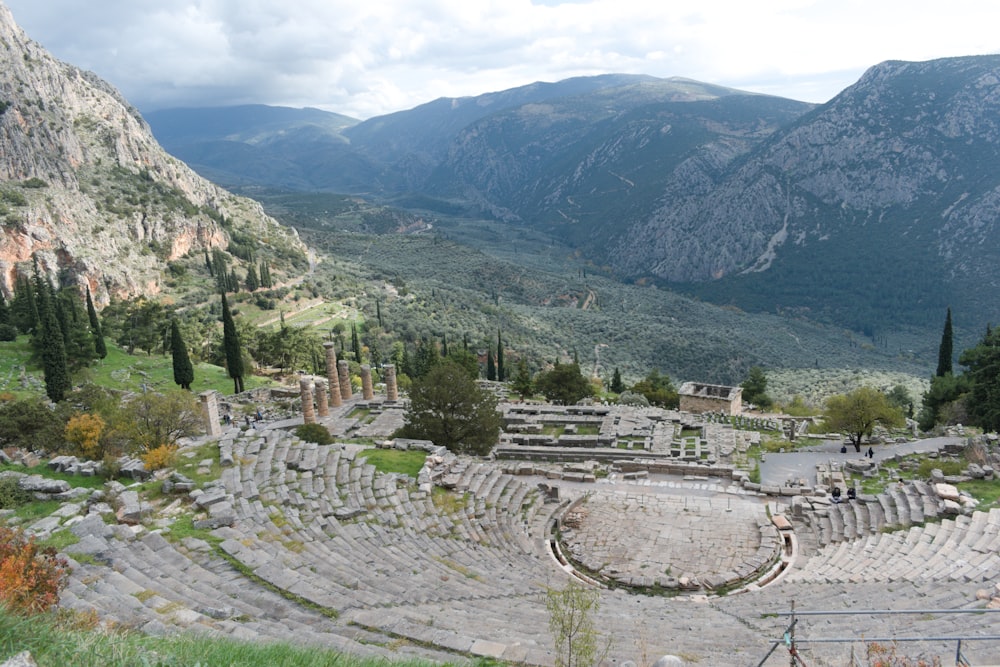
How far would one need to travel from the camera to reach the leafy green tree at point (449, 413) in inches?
1107

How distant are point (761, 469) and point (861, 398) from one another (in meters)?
6.62

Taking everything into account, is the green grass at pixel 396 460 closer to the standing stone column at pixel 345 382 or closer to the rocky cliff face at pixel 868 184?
the standing stone column at pixel 345 382

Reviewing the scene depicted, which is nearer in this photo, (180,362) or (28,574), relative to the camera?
(28,574)

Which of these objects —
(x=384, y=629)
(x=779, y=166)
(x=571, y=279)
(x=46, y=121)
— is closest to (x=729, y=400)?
(x=384, y=629)

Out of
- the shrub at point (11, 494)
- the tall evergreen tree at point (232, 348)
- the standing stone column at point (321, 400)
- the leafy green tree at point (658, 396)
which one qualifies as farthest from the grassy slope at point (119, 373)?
the leafy green tree at point (658, 396)

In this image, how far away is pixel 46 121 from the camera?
74.7 m

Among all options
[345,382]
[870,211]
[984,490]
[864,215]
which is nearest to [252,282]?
[345,382]

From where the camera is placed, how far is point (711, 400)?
40.9 m

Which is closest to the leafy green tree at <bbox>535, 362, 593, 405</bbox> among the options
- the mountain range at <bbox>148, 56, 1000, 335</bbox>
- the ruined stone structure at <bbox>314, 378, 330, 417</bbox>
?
the ruined stone structure at <bbox>314, 378, 330, 417</bbox>

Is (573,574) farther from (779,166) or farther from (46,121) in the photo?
(779,166)

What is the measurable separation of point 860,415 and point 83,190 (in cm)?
8629

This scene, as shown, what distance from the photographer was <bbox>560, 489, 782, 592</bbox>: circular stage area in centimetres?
1789

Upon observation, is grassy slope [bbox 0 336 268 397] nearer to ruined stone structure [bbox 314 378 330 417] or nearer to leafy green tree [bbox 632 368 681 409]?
ruined stone structure [bbox 314 378 330 417]

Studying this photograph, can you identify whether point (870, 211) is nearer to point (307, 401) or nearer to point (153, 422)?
point (307, 401)
